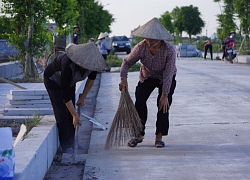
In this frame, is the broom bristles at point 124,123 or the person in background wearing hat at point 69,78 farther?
the broom bristles at point 124,123

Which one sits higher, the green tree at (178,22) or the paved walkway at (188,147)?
the green tree at (178,22)

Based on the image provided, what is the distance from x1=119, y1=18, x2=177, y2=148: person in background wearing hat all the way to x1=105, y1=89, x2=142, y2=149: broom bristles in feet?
0.47

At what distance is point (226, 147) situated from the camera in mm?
7477

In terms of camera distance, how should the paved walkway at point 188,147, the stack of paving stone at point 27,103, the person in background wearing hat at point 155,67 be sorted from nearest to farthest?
1. the paved walkway at point 188,147
2. the person in background wearing hat at point 155,67
3. the stack of paving stone at point 27,103

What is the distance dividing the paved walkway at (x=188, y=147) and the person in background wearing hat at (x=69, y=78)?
39 cm

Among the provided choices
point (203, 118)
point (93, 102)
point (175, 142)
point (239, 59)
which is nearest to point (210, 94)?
point (93, 102)

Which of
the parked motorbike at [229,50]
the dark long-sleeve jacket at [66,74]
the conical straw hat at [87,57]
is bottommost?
the parked motorbike at [229,50]

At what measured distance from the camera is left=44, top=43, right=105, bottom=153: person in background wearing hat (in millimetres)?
6781

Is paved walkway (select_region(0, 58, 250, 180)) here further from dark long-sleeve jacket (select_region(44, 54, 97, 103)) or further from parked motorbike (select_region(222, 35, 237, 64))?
parked motorbike (select_region(222, 35, 237, 64))

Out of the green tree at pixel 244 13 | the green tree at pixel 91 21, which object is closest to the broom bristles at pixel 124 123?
the green tree at pixel 91 21

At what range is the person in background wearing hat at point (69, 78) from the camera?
22.2 feet

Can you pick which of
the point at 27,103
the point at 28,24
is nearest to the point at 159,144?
the point at 27,103

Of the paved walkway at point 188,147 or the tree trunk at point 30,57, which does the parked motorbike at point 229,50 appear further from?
the paved walkway at point 188,147

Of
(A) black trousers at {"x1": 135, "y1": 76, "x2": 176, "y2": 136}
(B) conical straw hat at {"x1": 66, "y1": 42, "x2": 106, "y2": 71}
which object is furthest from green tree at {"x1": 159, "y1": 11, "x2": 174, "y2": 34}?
(B) conical straw hat at {"x1": 66, "y1": 42, "x2": 106, "y2": 71}
